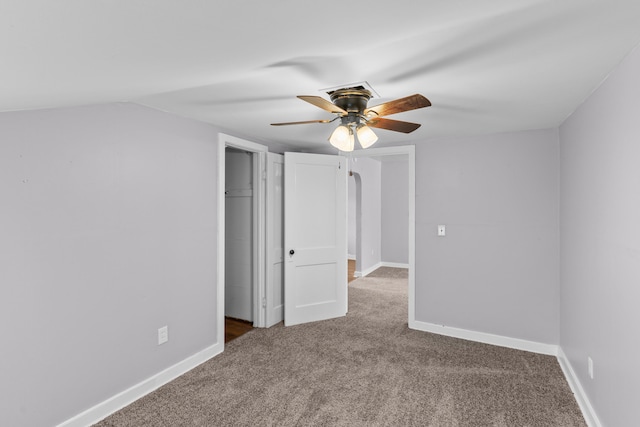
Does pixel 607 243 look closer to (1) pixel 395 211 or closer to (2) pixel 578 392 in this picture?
(2) pixel 578 392

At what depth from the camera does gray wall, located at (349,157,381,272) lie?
6.78 metres

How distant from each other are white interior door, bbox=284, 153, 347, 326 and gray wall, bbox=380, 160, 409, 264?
3448 mm

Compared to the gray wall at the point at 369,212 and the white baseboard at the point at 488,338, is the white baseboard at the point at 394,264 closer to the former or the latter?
the gray wall at the point at 369,212

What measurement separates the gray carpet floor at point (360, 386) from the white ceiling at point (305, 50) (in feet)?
6.94

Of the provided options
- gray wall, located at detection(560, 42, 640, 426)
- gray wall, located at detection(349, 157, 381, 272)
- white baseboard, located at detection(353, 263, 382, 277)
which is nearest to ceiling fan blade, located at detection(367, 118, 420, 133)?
gray wall, located at detection(560, 42, 640, 426)

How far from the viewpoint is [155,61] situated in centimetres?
134

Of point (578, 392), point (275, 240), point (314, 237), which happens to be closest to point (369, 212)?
point (314, 237)

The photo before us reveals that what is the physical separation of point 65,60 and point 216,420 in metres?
2.20

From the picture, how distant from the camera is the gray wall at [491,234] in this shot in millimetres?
3375

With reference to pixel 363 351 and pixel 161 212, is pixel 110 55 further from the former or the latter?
pixel 363 351

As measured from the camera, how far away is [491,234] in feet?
11.9

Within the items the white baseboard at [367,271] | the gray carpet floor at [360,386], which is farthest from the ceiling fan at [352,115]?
the white baseboard at [367,271]

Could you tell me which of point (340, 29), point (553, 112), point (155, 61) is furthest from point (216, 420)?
→ point (553, 112)

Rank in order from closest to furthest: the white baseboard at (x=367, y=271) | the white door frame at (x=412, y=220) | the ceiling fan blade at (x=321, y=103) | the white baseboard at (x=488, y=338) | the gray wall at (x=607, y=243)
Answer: the gray wall at (x=607, y=243) → the ceiling fan blade at (x=321, y=103) → the white baseboard at (x=488, y=338) → the white door frame at (x=412, y=220) → the white baseboard at (x=367, y=271)
